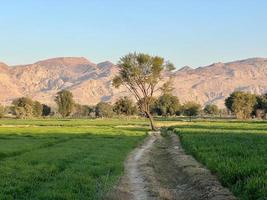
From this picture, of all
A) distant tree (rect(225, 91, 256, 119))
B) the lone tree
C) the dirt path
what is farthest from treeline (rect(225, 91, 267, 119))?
the dirt path

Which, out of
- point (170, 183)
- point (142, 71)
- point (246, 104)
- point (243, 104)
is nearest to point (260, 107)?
point (246, 104)

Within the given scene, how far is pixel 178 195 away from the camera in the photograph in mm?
20641

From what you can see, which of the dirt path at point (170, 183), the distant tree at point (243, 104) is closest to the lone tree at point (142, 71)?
the dirt path at point (170, 183)

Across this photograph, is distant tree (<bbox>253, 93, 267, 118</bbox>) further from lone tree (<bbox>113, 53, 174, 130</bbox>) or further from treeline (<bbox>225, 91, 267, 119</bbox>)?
lone tree (<bbox>113, 53, 174, 130</bbox>)

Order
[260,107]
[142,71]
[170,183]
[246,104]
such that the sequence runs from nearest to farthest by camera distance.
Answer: [170,183]
[142,71]
[246,104]
[260,107]

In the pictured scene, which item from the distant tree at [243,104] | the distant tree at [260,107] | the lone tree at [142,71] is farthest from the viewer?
the distant tree at [260,107]

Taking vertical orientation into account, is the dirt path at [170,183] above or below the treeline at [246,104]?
below

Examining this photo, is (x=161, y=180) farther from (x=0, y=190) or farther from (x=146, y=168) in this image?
(x=0, y=190)

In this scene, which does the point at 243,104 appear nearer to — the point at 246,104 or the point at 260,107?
the point at 246,104

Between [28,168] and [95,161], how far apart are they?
18.3 ft

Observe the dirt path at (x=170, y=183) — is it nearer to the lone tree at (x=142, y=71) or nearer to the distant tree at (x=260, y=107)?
the lone tree at (x=142, y=71)

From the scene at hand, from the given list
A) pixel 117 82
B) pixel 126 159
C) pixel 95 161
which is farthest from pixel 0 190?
pixel 117 82

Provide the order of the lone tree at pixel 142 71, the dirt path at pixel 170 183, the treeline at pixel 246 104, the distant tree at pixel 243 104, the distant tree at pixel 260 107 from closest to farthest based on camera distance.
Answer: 1. the dirt path at pixel 170 183
2. the lone tree at pixel 142 71
3. the distant tree at pixel 243 104
4. the treeline at pixel 246 104
5. the distant tree at pixel 260 107

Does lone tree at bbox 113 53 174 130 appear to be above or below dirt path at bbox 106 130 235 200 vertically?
above
